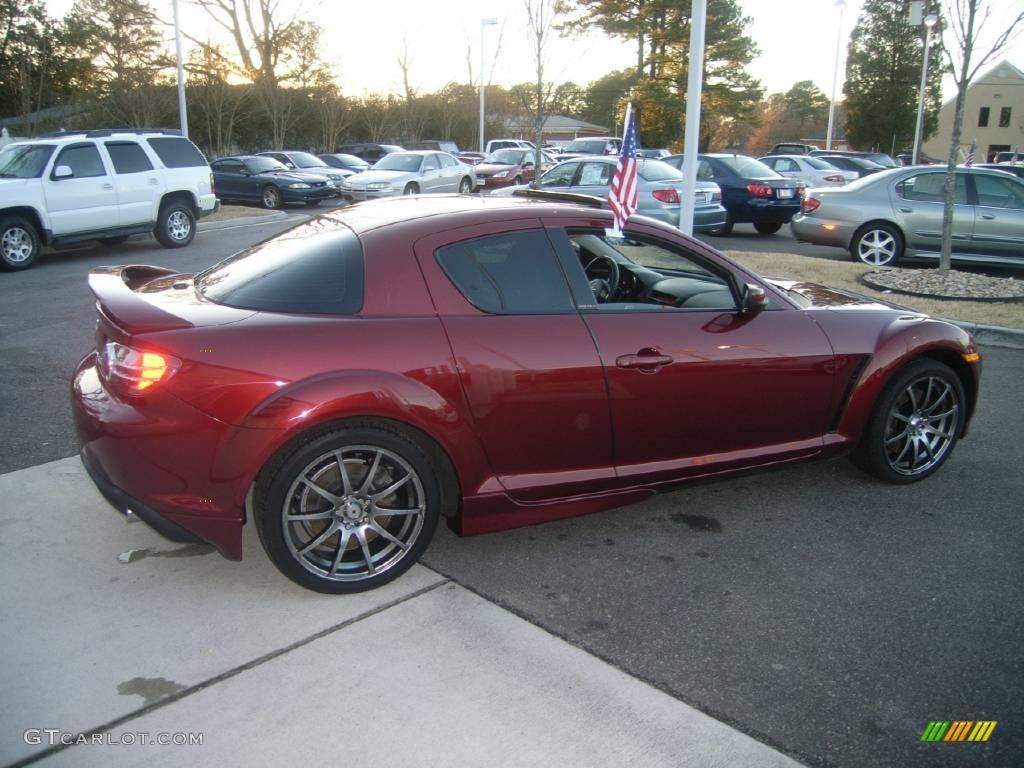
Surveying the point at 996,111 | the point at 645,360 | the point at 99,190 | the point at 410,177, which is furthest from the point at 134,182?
the point at 996,111

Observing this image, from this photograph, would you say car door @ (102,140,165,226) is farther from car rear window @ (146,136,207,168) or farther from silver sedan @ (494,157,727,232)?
silver sedan @ (494,157,727,232)

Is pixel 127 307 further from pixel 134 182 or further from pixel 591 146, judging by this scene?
pixel 591 146

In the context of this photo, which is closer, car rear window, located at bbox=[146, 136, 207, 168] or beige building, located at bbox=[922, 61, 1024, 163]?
car rear window, located at bbox=[146, 136, 207, 168]

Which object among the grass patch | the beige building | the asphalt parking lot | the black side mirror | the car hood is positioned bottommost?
the asphalt parking lot

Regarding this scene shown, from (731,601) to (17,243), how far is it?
38.6 ft

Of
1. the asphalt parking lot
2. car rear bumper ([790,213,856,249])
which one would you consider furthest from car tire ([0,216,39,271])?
car rear bumper ([790,213,856,249])

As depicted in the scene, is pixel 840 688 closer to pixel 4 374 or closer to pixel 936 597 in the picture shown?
pixel 936 597

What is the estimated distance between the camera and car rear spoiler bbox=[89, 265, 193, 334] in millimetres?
3295

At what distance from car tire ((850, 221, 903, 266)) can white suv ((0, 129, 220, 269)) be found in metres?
10.4

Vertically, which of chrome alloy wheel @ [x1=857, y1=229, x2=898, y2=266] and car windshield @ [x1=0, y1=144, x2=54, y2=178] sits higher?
car windshield @ [x1=0, y1=144, x2=54, y2=178]

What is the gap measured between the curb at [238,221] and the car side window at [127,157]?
131 inches

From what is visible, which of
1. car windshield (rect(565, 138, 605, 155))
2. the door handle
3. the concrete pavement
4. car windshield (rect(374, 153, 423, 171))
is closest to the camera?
the concrete pavement

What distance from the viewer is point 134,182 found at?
1314 cm

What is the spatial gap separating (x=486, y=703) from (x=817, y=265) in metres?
10.1
